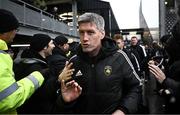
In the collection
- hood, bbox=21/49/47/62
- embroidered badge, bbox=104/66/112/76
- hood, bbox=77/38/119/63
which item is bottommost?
embroidered badge, bbox=104/66/112/76

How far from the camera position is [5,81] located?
3.13 meters

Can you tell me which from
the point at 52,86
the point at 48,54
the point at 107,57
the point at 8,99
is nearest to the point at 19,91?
the point at 8,99

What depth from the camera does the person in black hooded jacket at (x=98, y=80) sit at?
3.43 metres

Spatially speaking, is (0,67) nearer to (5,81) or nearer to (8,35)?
(5,81)

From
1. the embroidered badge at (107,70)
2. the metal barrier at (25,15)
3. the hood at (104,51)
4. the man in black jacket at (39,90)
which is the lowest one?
the man in black jacket at (39,90)

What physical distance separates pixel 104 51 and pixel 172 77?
28.4 inches

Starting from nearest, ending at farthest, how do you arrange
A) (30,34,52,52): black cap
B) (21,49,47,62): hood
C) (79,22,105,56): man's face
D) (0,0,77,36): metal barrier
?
(79,22,105,56): man's face, (21,49,47,62): hood, (30,34,52,52): black cap, (0,0,77,36): metal barrier

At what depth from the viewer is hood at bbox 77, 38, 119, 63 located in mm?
3525

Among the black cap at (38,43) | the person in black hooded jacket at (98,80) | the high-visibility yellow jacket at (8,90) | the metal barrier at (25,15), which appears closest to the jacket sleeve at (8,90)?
the high-visibility yellow jacket at (8,90)

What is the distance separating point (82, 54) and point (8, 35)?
2.70 feet

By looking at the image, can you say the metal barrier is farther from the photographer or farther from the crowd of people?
the photographer

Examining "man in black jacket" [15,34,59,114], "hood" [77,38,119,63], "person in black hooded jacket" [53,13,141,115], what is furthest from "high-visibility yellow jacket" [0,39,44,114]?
"man in black jacket" [15,34,59,114]

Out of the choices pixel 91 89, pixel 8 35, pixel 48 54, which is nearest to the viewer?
pixel 91 89

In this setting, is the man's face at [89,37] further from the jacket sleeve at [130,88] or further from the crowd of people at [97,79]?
the jacket sleeve at [130,88]
